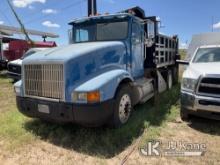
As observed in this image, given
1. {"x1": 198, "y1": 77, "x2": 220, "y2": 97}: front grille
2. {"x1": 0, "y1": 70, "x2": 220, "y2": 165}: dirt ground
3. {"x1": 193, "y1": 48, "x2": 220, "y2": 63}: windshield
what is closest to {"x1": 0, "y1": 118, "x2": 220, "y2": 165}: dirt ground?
{"x1": 0, "y1": 70, "x2": 220, "y2": 165}: dirt ground

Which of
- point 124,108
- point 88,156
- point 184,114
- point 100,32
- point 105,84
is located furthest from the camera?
point 100,32

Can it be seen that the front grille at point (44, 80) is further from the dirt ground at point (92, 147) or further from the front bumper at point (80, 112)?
the dirt ground at point (92, 147)

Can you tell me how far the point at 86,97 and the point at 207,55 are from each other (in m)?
4.30

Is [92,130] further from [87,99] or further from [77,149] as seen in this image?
[87,99]

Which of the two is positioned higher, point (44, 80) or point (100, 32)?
point (100, 32)

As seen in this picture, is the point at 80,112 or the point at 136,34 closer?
the point at 80,112

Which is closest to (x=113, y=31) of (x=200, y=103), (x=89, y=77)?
(x=89, y=77)

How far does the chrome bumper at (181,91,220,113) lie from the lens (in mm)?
5191

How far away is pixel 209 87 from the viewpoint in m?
5.30

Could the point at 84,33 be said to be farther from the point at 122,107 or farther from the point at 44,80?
the point at 122,107

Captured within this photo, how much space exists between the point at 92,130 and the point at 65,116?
0.98 meters

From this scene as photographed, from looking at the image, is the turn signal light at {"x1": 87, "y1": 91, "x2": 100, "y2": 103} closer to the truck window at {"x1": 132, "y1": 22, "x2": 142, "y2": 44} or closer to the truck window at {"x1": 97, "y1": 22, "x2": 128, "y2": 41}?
the truck window at {"x1": 97, "y1": 22, "x2": 128, "y2": 41}

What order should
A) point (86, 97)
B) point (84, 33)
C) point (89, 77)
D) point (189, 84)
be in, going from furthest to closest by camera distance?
point (84, 33)
point (189, 84)
point (89, 77)
point (86, 97)

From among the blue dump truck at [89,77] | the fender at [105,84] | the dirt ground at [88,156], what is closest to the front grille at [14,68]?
the blue dump truck at [89,77]
